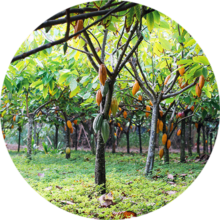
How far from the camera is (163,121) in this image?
134 inches

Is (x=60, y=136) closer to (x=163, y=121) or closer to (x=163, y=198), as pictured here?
(x=163, y=121)

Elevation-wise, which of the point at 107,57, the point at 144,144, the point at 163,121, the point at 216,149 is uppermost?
the point at 107,57

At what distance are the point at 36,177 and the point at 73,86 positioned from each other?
66.6 inches

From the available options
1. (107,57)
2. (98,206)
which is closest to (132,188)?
(98,206)

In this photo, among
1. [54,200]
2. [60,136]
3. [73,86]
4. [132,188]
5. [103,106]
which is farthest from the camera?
[60,136]

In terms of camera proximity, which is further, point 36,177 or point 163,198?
point 36,177

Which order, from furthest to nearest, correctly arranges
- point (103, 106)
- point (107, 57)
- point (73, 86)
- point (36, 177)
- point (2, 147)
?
point (36, 177) < point (107, 57) < point (103, 106) < point (73, 86) < point (2, 147)

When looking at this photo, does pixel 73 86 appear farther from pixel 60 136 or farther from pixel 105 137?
pixel 60 136

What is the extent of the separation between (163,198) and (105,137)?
26.5 inches

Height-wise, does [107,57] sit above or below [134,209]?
above

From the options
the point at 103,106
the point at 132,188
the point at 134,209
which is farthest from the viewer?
the point at 132,188

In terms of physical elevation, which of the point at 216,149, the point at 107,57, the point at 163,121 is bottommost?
the point at 216,149

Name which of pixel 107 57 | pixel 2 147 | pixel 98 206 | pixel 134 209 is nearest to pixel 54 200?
pixel 98 206

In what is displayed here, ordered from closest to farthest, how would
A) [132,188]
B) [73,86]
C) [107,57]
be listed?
[73,86], [132,188], [107,57]
